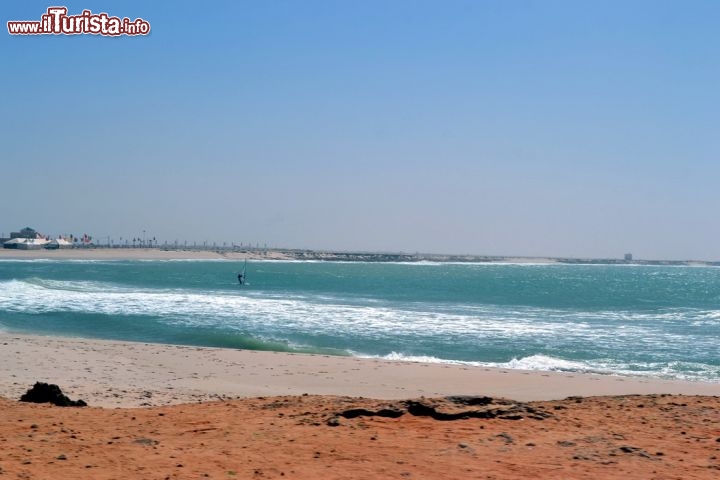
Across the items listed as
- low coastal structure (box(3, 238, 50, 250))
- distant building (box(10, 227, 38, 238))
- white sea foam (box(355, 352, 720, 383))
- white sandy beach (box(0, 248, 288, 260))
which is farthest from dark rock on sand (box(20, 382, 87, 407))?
distant building (box(10, 227, 38, 238))

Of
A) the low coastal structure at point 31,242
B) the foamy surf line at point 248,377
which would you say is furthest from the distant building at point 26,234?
the foamy surf line at point 248,377

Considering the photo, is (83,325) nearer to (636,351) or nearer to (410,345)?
(410,345)

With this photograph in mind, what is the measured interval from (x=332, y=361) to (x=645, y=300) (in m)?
40.0

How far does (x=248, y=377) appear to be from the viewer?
17.5 m

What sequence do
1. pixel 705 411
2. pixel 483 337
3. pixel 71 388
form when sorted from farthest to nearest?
pixel 483 337, pixel 71 388, pixel 705 411

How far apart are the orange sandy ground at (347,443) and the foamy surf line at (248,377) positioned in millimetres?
3475

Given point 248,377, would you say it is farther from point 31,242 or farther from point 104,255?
point 31,242

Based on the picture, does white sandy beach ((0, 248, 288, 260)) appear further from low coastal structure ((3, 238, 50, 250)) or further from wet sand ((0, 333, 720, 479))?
wet sand ((0, 333, 720, 479))

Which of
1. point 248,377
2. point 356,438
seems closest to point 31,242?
point 248,377

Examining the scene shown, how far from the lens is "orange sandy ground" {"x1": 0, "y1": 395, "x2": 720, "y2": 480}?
7.34m

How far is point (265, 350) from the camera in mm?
24047

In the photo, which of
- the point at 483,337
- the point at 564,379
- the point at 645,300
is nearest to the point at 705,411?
the point at 564,379

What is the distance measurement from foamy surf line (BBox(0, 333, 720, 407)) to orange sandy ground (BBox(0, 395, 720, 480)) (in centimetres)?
347

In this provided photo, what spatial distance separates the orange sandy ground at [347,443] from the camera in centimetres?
734
